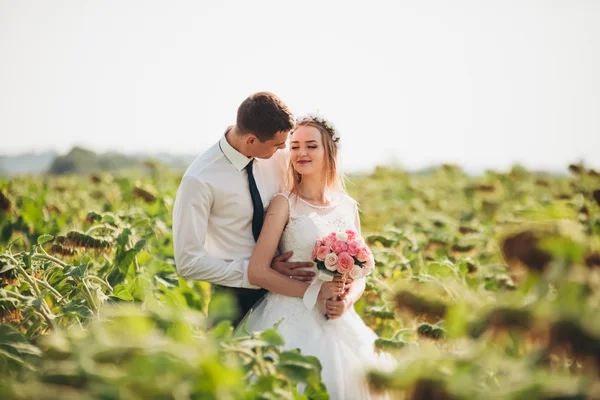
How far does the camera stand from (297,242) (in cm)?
316

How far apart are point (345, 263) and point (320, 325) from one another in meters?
0.44

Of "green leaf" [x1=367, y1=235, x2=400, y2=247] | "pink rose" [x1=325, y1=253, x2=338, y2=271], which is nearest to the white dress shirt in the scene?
"pink rose" [x1=325, y1=253, x2=338, y2=271]

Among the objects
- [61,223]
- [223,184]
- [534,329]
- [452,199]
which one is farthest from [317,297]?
[452,199]

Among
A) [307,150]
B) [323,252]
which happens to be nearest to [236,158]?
[307,150]

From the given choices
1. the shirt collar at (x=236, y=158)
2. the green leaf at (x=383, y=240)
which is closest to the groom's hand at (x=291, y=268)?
the shirt collar at (x=236, y=158)

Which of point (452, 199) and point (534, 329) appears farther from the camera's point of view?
point (452, 199)

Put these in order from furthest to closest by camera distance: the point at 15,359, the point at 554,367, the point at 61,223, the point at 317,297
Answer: the point at 61,223
the point at 317,297
the point at 15,359
the point at 554,367

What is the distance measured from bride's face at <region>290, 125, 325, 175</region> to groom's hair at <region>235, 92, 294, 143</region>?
0.81 feet

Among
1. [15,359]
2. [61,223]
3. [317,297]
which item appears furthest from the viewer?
[61,223]

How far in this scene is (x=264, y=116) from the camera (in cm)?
303

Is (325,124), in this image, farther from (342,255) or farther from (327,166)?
(342,255)

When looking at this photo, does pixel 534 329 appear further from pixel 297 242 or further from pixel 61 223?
pixel 61 223

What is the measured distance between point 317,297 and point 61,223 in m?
3.97

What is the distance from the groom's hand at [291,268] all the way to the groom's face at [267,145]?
0.60m
